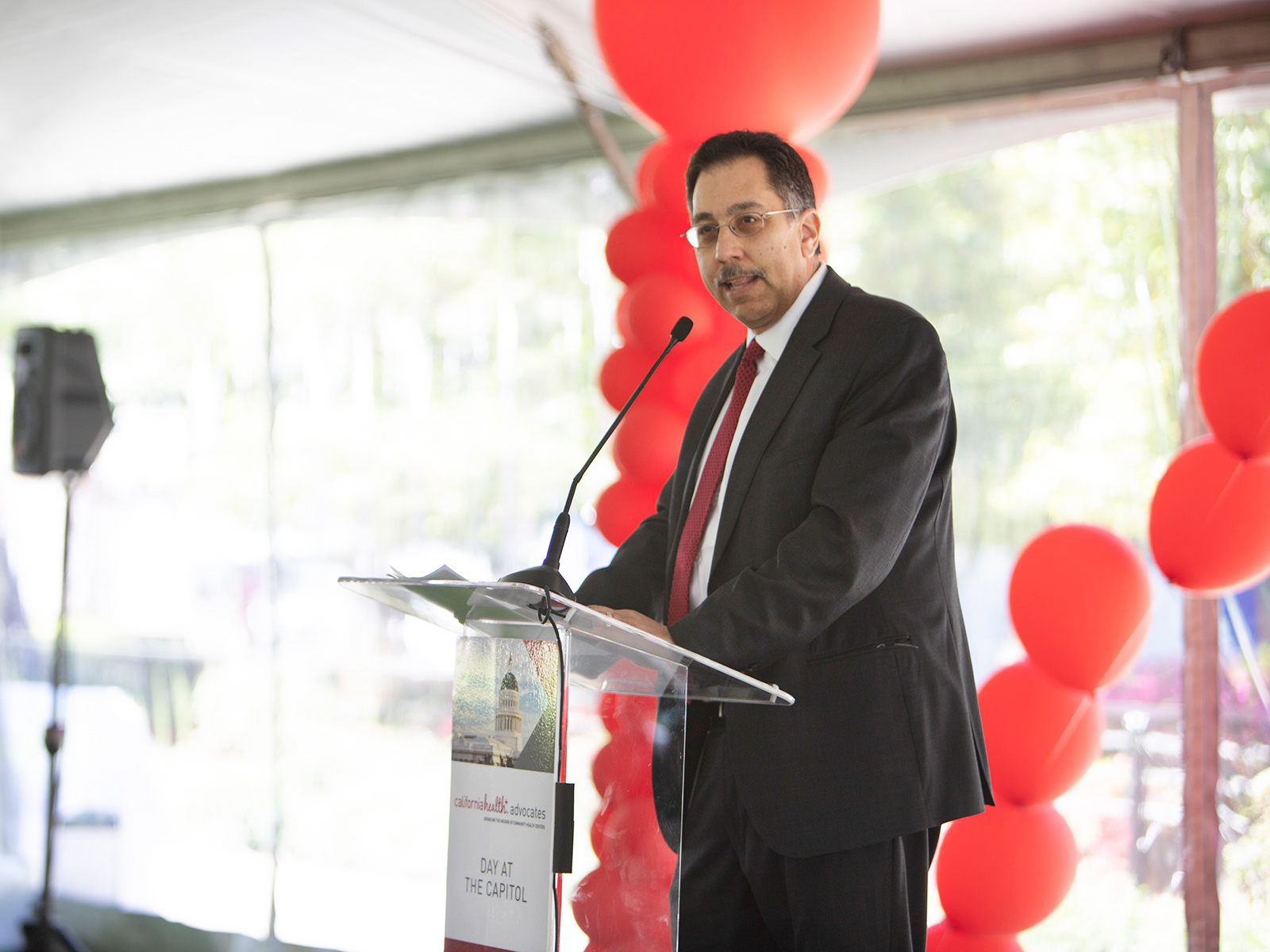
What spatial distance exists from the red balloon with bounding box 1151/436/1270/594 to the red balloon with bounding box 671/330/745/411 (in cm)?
111

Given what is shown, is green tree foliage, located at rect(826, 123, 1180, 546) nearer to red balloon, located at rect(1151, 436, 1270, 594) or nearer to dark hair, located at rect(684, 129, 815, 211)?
red balloon, located at rect(1151, 436, 1270, 594)

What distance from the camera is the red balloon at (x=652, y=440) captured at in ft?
9.37

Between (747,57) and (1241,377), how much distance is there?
1.31 metres

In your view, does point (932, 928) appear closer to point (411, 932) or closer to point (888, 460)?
point (888, 460)

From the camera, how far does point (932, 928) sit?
2.58m

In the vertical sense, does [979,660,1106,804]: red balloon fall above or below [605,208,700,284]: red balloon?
below

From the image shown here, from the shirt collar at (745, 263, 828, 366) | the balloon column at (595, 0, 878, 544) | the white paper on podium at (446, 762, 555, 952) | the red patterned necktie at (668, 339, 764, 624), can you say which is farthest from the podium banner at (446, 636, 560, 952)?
the balloon column at (595, 0, 878, 544)

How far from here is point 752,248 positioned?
1.67 meters

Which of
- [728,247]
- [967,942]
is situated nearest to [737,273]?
[728,247]

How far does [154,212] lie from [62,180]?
39 centimetres

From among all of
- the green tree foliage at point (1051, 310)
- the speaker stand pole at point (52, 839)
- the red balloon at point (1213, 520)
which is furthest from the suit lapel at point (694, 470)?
the speaker stand pole at point (52, 839)

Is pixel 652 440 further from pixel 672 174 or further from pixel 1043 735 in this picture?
pixel 1043 735

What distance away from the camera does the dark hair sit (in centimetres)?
169

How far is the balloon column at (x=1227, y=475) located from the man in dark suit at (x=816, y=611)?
3.81 ft
